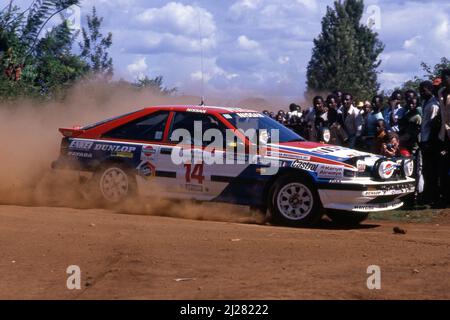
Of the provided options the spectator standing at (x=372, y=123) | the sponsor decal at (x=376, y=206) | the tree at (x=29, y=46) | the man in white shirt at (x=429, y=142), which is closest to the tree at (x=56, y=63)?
the tree at (x=29, y=46)

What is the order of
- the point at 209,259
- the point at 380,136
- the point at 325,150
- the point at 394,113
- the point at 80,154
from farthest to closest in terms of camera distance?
the point at 394,113 < the point at 380,136 < the point at 80,154 < the point at 325,150 < the point at 209,259

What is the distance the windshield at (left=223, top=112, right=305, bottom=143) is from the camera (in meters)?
10.7

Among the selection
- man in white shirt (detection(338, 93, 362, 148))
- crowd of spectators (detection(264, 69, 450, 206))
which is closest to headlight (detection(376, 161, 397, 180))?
crowd of spectators (detection(264, 69, 450, 206))

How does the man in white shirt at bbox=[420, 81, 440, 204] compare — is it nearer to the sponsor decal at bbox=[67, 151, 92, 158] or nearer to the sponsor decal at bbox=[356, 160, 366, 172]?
the sponsor decal at bbox=[356, 160, 366, 172]

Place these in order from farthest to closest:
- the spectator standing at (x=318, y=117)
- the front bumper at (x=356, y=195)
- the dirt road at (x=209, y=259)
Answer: the spectator standing at (x=318, y=117), the front bumper at (x=356, y=195), the dirt road at (x=209, y=259)

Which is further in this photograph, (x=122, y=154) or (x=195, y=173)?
(x=122, y=154)

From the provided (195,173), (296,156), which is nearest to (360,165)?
(296,156)

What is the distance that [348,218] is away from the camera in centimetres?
1077

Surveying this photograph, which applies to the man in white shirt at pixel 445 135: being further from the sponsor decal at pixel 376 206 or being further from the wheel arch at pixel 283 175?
the wheel arch at pixel 283 175

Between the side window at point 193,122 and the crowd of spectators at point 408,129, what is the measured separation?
7.75 ft

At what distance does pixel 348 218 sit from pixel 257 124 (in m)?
1.86

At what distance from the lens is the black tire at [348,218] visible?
35.0 feet

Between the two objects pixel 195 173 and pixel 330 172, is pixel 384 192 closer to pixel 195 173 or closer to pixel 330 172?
pixel 330 172
